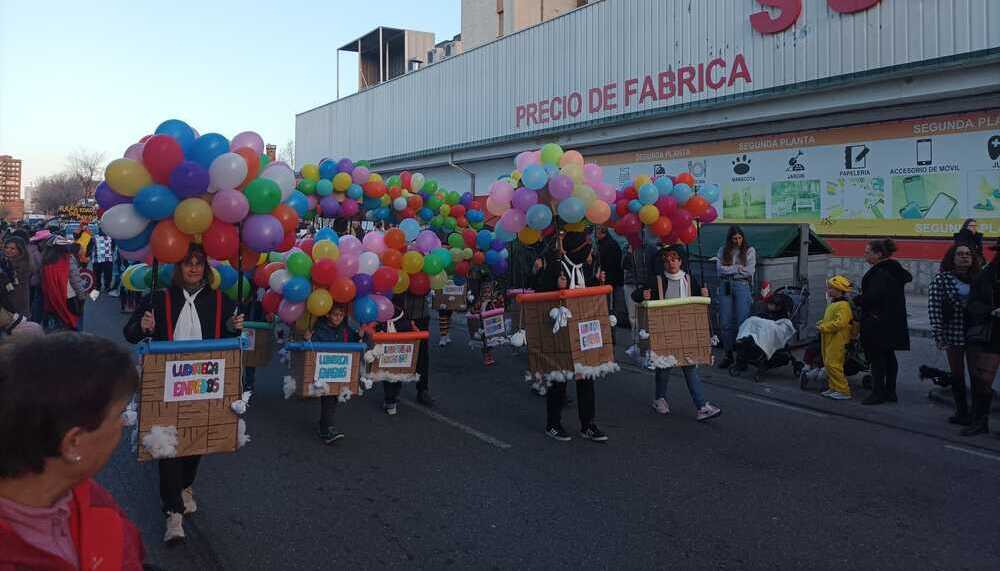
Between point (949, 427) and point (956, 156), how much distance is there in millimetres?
8485

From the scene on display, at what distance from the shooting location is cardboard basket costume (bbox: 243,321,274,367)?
7.73 meters

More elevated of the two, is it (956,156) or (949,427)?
(956,156)

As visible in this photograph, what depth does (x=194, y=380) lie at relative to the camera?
14.8 feet

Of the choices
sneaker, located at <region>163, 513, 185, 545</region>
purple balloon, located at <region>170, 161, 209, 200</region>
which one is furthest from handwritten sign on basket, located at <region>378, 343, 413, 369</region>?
sneaker, located at <region>163, 513, 185, 545</region>

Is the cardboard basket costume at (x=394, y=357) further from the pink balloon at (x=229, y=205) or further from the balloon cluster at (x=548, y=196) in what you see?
the pink balloon at (x=229, y=205)

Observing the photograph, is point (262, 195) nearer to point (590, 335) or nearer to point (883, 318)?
point (590, 335)

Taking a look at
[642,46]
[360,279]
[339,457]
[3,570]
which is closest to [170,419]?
[339,457]

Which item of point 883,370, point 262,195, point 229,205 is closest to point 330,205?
point 262,195

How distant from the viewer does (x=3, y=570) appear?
4.85ft

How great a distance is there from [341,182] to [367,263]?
5.75m

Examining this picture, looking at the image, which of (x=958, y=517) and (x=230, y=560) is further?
(x=958, y=517)

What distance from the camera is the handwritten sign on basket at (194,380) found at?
4445 millimetres

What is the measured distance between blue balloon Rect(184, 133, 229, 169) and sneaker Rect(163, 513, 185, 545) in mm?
2116

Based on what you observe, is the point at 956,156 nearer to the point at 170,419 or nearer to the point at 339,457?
the point at 339,457
